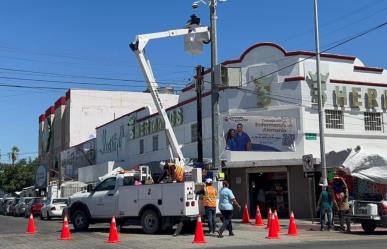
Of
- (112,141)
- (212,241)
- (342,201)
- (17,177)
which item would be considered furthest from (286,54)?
(17,177)

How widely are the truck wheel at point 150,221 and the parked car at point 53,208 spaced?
16.9m

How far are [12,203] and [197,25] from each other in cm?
3291

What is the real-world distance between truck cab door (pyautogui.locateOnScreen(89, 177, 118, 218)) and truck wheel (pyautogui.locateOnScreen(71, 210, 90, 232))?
1.37ft

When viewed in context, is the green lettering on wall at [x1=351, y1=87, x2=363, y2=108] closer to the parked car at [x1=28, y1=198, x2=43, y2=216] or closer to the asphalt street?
the asphalt street

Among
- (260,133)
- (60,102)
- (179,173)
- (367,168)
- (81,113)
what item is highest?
(60,102)

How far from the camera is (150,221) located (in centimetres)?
1875

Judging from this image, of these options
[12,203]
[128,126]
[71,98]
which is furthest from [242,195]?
[71,98]

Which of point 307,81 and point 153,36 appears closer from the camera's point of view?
point 153,36

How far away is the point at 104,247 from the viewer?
48.2 feet

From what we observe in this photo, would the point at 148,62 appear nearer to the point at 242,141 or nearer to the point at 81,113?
the point at 242,141

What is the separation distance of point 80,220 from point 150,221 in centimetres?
338

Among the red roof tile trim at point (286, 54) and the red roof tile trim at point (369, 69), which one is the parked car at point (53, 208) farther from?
the red roof tile trim at point (369, 69)

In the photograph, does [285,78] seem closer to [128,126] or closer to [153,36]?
[153,36]

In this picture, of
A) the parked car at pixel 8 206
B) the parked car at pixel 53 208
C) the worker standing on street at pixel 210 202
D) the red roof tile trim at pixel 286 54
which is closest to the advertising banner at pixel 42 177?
the parked car at pixel 8 206
